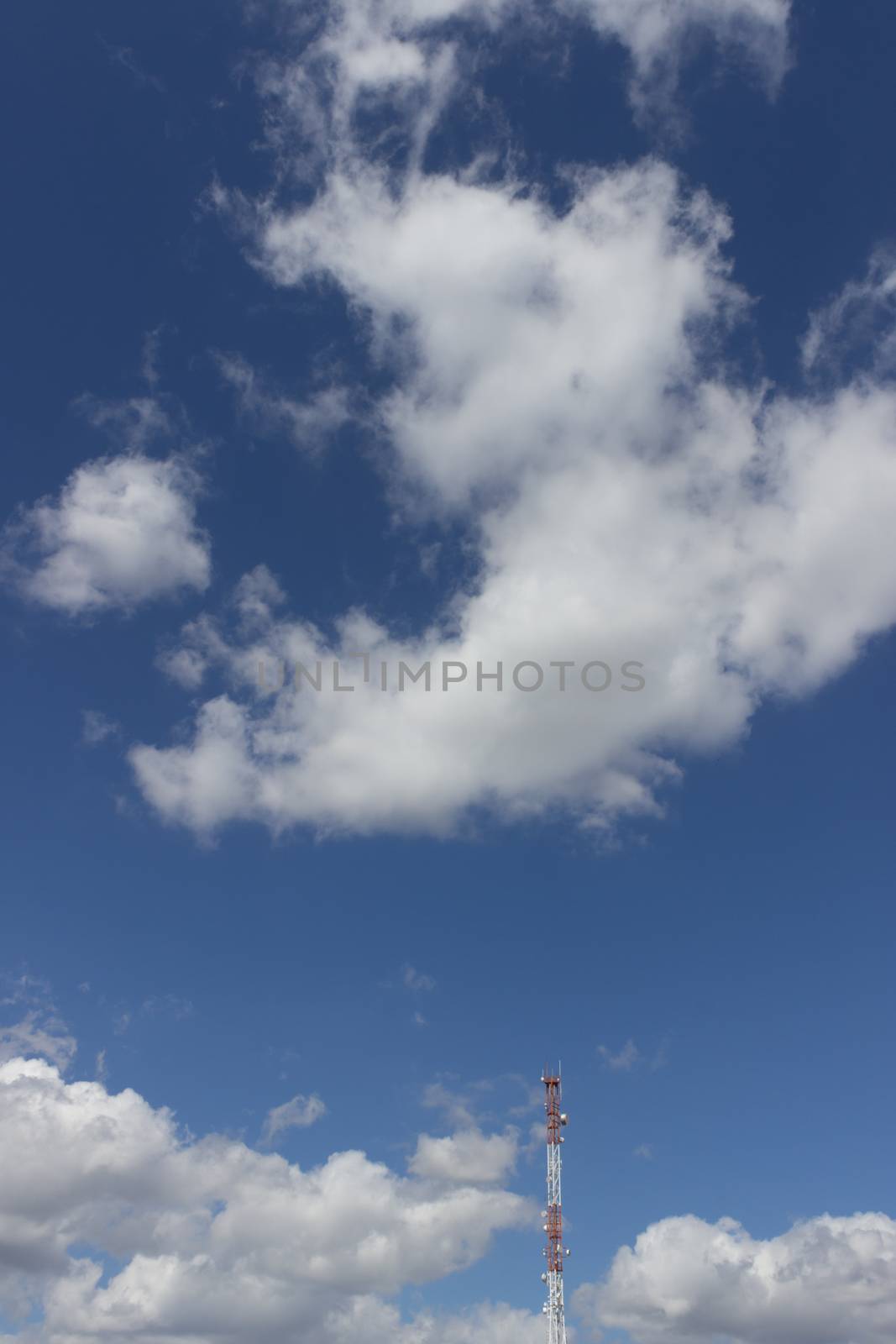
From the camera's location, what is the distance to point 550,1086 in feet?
651

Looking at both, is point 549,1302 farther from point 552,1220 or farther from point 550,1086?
point 550,1086

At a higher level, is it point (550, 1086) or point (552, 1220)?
point (550, 1086)

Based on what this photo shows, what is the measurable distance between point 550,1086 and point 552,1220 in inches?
790

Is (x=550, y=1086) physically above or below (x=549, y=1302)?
above

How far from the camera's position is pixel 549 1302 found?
182 m

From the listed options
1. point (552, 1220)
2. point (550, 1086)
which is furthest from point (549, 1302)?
point (550, 1086)

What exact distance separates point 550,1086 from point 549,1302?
3141 centimetres

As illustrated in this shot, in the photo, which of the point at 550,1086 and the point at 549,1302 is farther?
the point at 550,1086

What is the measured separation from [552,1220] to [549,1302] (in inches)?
447

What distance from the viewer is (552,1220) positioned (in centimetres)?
18825
